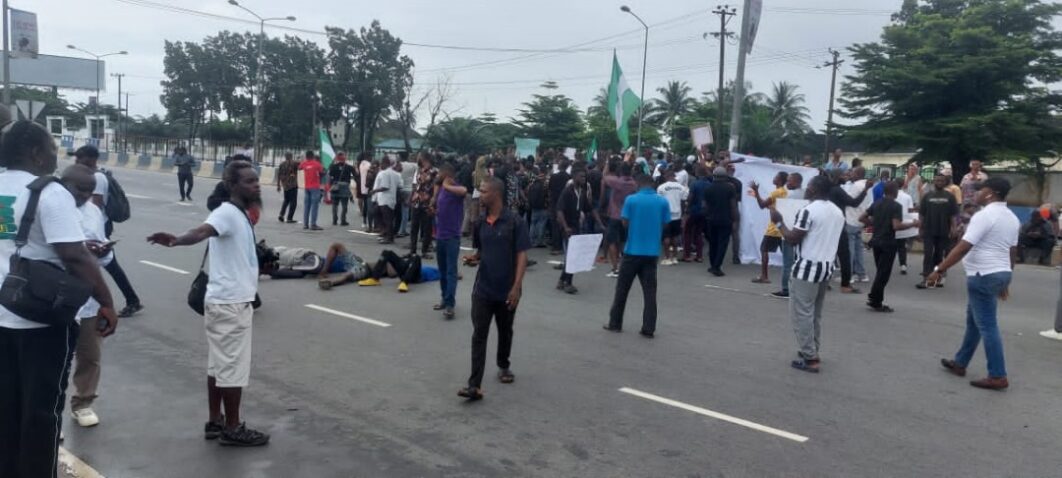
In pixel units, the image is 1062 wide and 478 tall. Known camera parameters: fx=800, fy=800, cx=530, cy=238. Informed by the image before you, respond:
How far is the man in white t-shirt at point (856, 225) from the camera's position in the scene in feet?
40.9

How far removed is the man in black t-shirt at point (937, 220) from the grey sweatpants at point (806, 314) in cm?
608

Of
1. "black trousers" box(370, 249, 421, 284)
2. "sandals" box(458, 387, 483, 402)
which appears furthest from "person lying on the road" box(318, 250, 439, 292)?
"sandals" box(458, 387, 483, 402)

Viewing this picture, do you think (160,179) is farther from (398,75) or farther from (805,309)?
(805,309)

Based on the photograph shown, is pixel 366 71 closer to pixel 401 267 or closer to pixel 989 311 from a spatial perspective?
pixel 401 267

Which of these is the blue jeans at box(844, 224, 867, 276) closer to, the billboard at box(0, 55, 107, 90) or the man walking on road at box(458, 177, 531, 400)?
the man walking on road at box(458, 177, 531, 400)

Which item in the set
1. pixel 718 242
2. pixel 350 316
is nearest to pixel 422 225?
pixel 350 316

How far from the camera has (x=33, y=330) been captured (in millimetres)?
Answer: 3682

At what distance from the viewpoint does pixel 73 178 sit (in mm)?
5047

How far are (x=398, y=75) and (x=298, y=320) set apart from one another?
51020 millimetres

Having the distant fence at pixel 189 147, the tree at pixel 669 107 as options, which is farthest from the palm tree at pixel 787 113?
the distant fence at pixel 189 147

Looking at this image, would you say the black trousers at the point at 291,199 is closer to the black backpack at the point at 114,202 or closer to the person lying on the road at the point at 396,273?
the person lying on the road at the point at 396,273

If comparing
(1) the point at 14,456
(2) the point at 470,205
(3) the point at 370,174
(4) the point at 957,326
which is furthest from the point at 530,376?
(3) the point at 370,174

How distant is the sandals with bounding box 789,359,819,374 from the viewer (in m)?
7.43

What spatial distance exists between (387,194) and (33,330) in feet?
39.4
